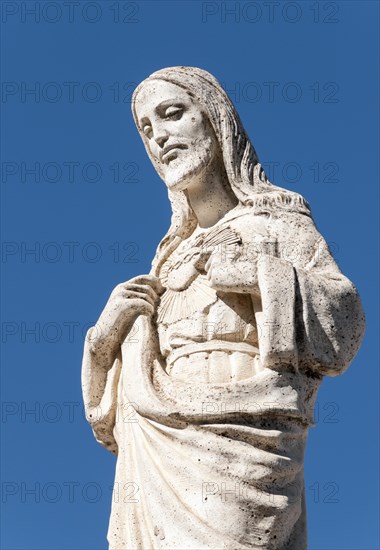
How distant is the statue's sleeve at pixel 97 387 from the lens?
944 centimetres

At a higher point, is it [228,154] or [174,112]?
[174,112]

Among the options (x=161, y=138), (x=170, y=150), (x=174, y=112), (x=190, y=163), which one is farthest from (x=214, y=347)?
(x=174, y=112)

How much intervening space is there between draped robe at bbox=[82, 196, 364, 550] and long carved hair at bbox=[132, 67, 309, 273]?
506 mm

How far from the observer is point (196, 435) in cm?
847

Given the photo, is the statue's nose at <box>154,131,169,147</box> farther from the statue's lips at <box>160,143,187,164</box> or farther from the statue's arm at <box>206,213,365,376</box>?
the statue's arm at <box>206,213,365,376</box>

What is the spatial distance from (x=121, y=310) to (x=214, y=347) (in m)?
0.88

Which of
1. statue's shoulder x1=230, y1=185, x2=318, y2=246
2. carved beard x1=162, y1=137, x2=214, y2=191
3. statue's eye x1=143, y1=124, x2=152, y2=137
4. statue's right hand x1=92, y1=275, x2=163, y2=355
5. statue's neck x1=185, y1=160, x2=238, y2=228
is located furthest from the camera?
statue's eye x1=143, y1=124, x2=152, y2=137

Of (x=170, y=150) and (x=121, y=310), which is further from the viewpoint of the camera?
(x=170, y=150)

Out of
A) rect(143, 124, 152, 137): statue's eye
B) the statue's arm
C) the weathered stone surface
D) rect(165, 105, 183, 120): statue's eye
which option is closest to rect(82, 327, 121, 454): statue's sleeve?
the weathered stone surface

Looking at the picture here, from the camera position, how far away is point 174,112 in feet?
31.9

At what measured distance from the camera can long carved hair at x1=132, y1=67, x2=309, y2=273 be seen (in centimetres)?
948

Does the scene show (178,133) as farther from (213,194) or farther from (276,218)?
(276,218)

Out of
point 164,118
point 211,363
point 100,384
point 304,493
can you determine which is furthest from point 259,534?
point 164,118

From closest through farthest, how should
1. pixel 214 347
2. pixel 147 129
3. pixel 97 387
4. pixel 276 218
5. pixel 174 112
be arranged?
pixel 214 347
pixel 276 218
pixel 97 387
pixel 174 112
pixel 147 129
